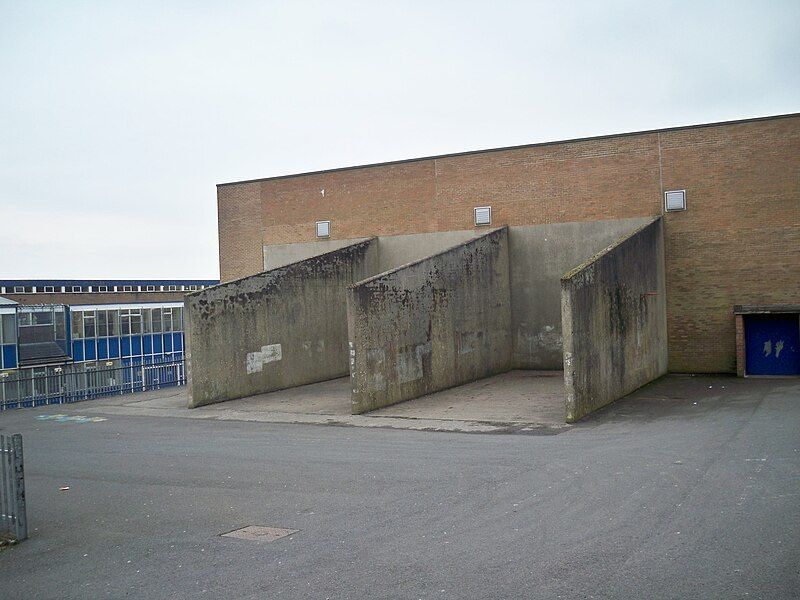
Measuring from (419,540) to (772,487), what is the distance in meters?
4.70

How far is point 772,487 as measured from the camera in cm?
953

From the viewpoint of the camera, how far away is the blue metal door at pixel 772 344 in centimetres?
2292

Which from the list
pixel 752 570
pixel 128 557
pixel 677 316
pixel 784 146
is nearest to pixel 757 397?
pixel 677 316

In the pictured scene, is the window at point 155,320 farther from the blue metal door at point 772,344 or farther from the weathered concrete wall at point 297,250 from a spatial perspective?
the blue metal door at point 772,344

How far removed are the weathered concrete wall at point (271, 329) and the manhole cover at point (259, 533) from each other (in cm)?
1338

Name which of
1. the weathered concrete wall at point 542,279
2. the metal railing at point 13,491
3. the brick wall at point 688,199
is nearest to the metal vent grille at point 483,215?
the brick wall at point 688,199

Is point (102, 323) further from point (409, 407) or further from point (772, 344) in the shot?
point (772, 344)

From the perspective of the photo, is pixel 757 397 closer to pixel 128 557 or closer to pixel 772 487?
pixel 772 487

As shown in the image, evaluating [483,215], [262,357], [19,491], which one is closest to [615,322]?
[483,215]

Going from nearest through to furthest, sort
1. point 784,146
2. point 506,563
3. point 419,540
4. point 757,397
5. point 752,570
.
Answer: point 752,570, point 506,563, point 419,540, point 757,397, point 784,146

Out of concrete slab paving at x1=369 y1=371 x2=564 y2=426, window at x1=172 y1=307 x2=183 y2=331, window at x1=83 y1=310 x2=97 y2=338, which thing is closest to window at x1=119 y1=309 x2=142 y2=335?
window at x1=83 y1=310 x2=97 y2=338

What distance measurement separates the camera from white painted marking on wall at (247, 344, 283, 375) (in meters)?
23.5

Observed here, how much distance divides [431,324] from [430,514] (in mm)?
12828

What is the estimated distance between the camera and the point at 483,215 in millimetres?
27438
